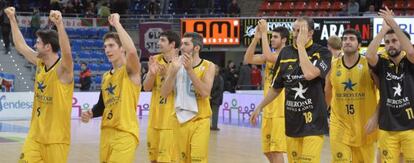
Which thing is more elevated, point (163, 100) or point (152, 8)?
point (152, 8)

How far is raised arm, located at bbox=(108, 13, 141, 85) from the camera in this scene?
820cm

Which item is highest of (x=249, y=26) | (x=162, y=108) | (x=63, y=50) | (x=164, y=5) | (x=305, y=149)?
(x=164, y=5)

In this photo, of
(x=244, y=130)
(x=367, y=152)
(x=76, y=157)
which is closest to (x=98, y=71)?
(x=244, y=130)

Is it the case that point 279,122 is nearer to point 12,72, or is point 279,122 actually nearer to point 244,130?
point 244,130

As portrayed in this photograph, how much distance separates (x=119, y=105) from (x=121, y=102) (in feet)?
0.12

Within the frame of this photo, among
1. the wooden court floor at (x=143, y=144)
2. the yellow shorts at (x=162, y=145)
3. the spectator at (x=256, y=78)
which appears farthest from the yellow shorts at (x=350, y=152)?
the spectator at (x=256, y=78)

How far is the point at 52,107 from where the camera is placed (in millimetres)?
8516

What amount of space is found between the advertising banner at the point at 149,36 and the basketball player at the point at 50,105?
2116 centimetres

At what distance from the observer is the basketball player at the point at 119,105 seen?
846 centimetres

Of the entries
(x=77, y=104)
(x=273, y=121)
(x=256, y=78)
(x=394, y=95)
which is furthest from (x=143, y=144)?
(x=256, y=78)

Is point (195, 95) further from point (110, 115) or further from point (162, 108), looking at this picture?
point (110, 115)

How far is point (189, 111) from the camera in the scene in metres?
9.63

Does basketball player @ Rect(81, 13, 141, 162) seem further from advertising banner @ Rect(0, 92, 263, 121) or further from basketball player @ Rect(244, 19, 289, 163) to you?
advertising banner @ Rect(0, 92, 263, 121)

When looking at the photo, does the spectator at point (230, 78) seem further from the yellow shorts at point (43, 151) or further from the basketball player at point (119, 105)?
the yellow shorts at point (43, 151)
